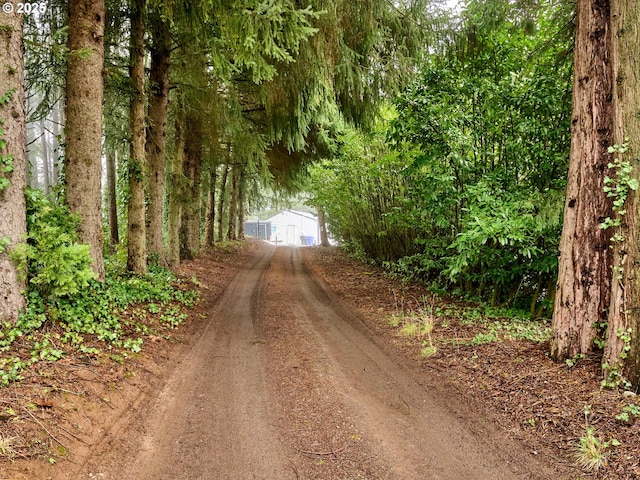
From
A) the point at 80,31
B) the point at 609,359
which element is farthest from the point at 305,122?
the point at 609,359

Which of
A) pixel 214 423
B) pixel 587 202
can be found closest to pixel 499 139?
pixel 587 202

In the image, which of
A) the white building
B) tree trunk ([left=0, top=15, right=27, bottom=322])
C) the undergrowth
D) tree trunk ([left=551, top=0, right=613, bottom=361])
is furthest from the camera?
the white building

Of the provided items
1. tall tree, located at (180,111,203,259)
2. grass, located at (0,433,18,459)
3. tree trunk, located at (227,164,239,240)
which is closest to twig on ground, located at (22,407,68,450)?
grass, located at (0,433,18,459)

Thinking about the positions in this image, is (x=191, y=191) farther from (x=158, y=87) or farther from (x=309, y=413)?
(x=309, y=413)

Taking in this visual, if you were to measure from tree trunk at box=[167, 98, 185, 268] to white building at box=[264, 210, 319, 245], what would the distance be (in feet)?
149

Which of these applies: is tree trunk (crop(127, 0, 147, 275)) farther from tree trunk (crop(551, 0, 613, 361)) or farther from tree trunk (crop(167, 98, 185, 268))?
tree trunk (crop(551, 0, 613, 361))

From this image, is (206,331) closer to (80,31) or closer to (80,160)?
(80,160)

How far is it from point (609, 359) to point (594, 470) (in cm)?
136

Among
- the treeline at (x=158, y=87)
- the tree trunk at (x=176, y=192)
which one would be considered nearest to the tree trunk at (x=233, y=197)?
the tree trunk at (x=176, y=192)

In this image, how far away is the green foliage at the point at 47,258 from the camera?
422 cm

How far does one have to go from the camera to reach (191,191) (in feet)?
42.1

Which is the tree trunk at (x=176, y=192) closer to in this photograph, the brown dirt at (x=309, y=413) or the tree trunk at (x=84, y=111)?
the tree trunk at (x=84, y=111)

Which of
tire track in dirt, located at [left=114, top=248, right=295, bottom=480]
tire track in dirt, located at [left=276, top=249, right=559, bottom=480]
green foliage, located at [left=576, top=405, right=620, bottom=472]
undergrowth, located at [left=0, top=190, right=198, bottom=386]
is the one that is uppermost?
undergrowth, located at [left=0, top=190, right=198, bottom=386]

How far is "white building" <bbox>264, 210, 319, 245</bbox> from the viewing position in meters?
58.2
